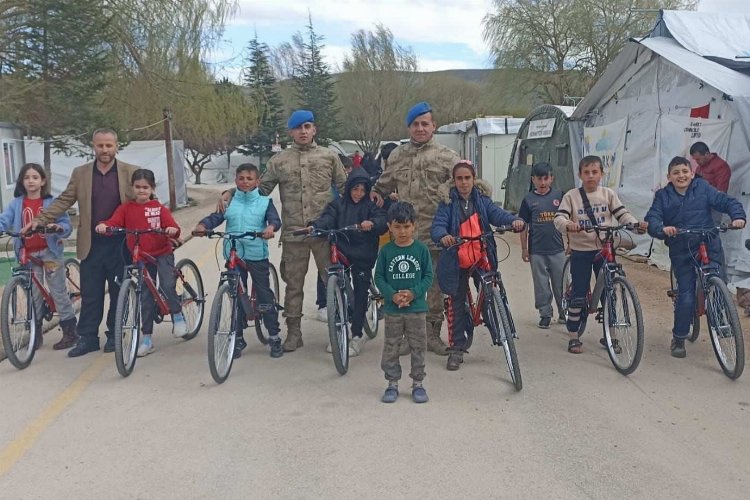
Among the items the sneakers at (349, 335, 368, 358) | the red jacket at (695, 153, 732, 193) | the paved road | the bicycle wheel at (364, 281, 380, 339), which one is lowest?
the paved road

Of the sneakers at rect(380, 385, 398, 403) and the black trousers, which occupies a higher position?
the black trousers

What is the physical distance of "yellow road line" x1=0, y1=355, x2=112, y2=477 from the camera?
430cm

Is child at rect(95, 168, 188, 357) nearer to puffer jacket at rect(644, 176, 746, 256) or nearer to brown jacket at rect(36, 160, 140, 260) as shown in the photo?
brown jacket at rect(36, 160, 140, 260)

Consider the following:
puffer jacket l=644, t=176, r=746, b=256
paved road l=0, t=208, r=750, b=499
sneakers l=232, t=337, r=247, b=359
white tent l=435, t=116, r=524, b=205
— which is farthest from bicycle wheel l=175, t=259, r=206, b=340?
white tent l=435, t=116, r=524, b=205

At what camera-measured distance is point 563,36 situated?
3253 cm

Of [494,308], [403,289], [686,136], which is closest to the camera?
[403,289]

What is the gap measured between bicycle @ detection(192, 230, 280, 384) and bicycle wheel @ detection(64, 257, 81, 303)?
2301 mm

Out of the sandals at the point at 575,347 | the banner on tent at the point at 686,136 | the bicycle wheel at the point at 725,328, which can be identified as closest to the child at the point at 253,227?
the sandals at the point at 575,347

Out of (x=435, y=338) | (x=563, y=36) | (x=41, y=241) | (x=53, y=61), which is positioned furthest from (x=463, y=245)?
(x=563, y=36)

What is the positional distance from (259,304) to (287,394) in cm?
123

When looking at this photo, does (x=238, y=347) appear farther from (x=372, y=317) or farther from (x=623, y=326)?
A: (x=623, y=326)

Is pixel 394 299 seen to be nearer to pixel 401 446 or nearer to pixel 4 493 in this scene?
pixel 401 446

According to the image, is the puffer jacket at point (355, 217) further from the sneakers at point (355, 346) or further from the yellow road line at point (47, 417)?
the yellow road line at point (47, 417)

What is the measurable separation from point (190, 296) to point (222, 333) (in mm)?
1511
